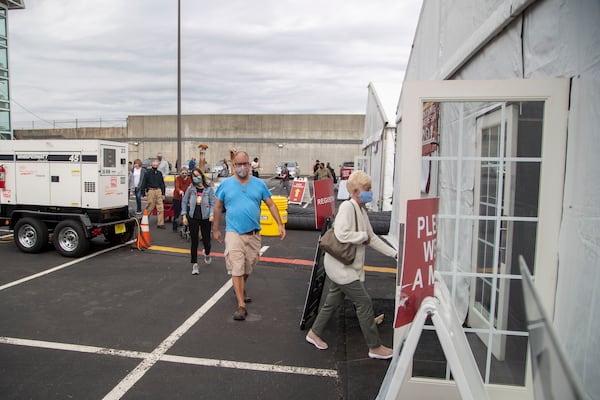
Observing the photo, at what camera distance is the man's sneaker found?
498 cm

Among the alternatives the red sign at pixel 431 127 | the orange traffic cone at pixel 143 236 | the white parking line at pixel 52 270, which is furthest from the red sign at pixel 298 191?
the red sign at pixel 431 127

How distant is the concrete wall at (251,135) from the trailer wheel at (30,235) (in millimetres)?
34136

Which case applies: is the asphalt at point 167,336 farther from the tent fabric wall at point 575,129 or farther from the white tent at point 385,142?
the white tent at point 385,142

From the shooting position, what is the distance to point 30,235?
7.98 metres

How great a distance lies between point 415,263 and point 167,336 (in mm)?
3091

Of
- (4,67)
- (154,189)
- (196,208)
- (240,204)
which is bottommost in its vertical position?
(196,208)

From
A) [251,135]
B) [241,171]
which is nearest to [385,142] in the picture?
[241,171]

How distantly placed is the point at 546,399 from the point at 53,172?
853 cm

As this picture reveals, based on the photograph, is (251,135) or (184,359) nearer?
(184,359)

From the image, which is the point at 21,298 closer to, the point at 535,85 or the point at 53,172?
the point at 53,172

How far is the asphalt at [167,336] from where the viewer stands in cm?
351

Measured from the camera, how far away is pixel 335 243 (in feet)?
12.6

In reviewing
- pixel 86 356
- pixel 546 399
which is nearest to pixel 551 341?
pixel 546 399

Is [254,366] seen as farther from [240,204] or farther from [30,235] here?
[30,235]
